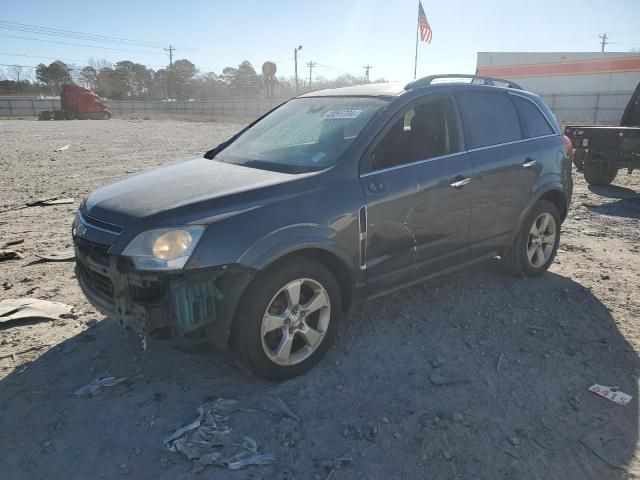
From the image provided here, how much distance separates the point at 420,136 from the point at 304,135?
893 millimetres

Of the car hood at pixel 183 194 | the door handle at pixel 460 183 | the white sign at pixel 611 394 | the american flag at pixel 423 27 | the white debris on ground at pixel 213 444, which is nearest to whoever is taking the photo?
the white debris on ground at pixel 213 444

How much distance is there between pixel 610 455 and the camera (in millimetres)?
2541

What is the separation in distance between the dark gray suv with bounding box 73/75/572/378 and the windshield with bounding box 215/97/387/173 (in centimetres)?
2

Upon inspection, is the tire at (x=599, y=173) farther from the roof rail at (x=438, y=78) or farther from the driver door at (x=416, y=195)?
the driver door at (x=416, y=195)

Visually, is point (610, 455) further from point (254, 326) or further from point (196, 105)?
point (196, 105)

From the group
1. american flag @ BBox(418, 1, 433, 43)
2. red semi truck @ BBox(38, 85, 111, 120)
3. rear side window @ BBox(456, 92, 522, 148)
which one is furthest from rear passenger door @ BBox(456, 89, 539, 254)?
red semi truck @ BBox(38, 85, 111, 120)

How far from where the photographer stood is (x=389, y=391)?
3072 mm

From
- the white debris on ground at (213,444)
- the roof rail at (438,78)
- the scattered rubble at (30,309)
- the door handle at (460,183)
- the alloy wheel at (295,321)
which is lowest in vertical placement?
the white debris on ground at (213,444)

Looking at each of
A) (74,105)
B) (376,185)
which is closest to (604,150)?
(376,185)

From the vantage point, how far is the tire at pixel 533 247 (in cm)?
465

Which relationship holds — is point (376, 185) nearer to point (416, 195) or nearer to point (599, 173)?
point (416, 195)

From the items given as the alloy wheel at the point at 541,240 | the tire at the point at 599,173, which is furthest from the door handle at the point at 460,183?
the tire at the point at 599,173

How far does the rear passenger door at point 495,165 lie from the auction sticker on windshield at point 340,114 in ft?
3.13

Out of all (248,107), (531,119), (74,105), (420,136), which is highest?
(248,107)
